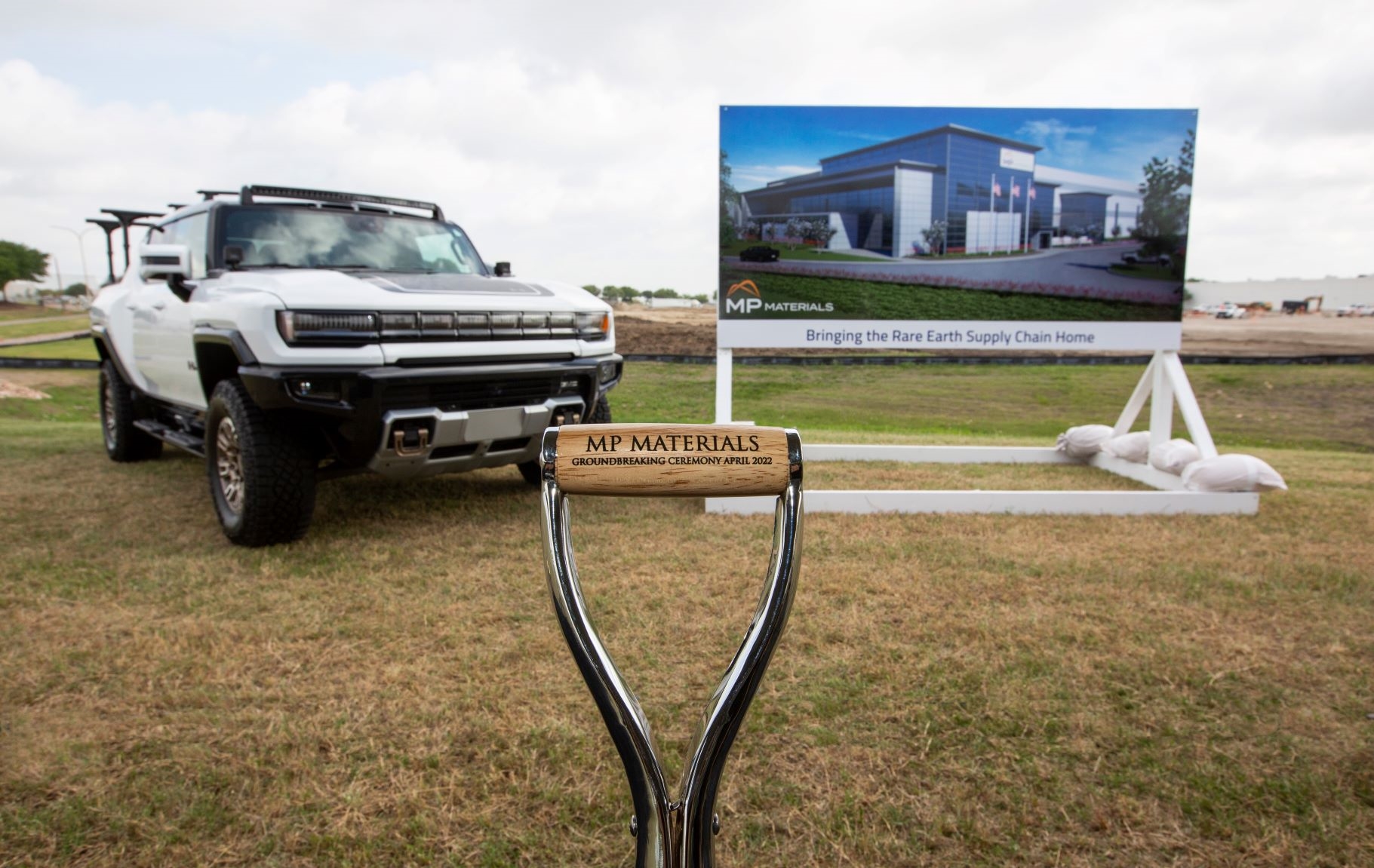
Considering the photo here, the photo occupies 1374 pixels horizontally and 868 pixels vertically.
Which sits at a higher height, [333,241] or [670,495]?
[333,241]

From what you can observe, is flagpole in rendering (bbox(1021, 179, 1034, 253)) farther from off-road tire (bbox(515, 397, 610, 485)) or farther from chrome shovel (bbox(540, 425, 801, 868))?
chrome shovel (bbox(540, 425, 801, 868))

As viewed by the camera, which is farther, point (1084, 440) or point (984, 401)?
point (984, 401)

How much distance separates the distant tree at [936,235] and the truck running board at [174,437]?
15.7ft

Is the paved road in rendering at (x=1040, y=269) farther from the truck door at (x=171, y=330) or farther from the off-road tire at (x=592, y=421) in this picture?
the truck door at (x=171, y=330)

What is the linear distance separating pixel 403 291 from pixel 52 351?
1363 centimetres

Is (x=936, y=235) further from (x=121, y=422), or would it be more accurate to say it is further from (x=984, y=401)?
(x=121, y=422)

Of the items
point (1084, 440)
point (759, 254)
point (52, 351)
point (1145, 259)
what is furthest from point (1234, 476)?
point (52, 351)

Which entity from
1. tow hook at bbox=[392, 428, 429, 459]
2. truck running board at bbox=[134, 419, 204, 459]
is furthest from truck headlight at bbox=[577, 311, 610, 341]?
truck running board at bbox=[134, 419, 204, 459]

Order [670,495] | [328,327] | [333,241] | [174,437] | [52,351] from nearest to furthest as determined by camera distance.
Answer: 1. [670,495]
2. [328,327]
3. [333,241]
4. [174,437]
5. [52,351]

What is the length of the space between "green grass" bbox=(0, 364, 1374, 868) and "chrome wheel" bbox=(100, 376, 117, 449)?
1617mm

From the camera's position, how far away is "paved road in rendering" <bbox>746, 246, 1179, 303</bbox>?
572 cm

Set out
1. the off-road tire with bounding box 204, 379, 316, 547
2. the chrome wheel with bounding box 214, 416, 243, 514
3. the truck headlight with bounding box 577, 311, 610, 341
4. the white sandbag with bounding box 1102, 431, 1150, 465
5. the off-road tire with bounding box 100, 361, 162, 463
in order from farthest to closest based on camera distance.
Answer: the white sandbag with bounding box 1102, 431, 1150, 465 < the off-road tire with bounding box 100, 361, 162, 463 < the truck headlight with bounding box 577, 311, 610, 341 < the chrome wheel with bounding box 214, 416, 243, 514 < the off-road tire with bounding box 204, 379, 316, 547

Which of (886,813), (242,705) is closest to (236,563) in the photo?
(242,705)

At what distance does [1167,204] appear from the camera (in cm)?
585
